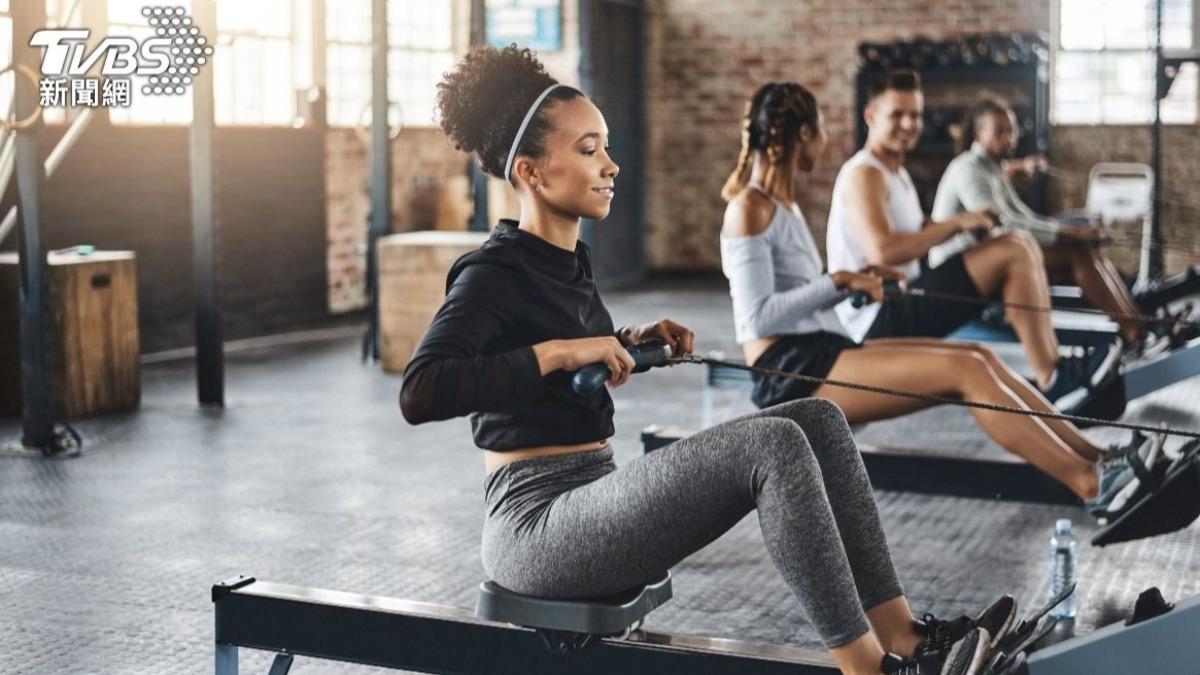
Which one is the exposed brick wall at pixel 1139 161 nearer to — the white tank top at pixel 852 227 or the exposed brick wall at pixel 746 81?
the exposed brick wall at pixel 746 81

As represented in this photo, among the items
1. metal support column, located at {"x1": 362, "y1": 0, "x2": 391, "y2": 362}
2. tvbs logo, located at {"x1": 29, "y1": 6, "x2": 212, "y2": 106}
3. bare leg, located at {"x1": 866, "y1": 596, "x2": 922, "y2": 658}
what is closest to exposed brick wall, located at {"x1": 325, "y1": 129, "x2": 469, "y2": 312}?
metal support column, located at {"x1": 362, "y1": 0, "x2": 391, "y2": 362}

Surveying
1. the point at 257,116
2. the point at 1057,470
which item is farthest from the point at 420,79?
the point at 1057,470

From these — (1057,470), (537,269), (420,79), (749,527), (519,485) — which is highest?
(420,79)

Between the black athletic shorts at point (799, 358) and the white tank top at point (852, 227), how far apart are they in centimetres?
61

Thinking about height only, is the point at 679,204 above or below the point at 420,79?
below

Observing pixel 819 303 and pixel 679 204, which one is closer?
pixel 819 303

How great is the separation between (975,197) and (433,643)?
4.18 m

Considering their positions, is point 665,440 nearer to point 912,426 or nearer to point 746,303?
point 746,303

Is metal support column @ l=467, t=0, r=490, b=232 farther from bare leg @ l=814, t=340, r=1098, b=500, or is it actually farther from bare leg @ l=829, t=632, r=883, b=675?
bare leg @ l=829, t=632, r=883, b=675

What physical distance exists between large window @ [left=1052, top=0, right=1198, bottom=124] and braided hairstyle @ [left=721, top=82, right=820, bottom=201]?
7770 mm

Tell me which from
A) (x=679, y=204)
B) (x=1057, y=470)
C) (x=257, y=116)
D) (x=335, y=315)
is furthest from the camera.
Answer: (x=679, y=204)

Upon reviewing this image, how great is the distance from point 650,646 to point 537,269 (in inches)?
23.2

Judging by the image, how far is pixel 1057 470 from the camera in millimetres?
3719

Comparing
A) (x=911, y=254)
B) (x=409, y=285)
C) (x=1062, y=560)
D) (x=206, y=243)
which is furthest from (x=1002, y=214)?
(x=206, y=243)
